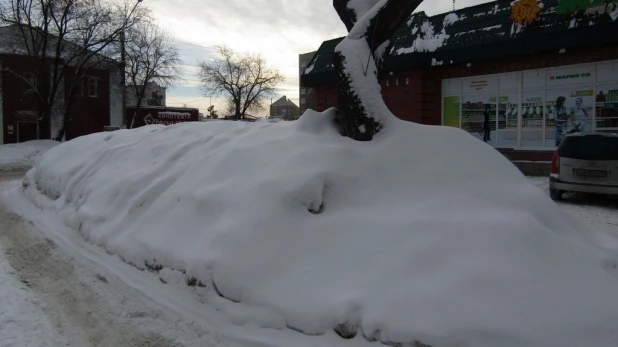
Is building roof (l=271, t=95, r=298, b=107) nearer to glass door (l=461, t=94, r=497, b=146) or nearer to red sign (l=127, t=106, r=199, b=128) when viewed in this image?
red sign (l=127, t=106, r=199, b=128)

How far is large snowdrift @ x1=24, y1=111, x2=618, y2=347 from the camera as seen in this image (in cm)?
305

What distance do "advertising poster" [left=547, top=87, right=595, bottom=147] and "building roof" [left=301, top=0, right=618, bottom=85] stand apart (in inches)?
63.6

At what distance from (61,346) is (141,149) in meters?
4.62

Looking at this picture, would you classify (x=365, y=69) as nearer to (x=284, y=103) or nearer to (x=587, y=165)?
(x=587, y=165)

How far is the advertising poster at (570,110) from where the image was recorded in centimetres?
1391

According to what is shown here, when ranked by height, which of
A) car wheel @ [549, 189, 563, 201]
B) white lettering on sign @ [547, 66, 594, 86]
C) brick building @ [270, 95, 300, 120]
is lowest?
car wheel @ [549, 189, 563, 201]

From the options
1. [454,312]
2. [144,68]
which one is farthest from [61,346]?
[144,68]

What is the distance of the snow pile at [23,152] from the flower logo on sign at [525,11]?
67.7 ft

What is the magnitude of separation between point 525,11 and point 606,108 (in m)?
3.76

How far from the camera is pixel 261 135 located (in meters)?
5.96

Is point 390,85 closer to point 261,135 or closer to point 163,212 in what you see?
point 261,135

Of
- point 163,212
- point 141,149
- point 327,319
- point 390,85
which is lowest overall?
point 327,319

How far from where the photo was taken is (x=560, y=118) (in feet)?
47.6

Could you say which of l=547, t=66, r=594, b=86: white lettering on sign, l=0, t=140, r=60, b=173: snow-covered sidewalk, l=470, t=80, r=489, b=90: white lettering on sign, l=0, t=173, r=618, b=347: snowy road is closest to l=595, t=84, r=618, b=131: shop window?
l=547, t=66, r=594, b=86: white lettering on sign
